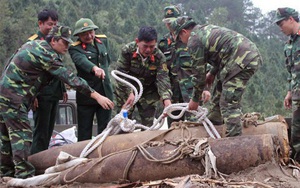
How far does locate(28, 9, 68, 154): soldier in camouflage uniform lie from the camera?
6.10 metres

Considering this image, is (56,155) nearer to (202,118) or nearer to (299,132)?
(202,118)

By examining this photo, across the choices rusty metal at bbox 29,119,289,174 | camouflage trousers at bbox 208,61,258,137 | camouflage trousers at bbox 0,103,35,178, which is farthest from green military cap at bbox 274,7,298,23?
camouflage trousers at bbox 0,103,35,178

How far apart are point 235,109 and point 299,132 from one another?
5.13ft

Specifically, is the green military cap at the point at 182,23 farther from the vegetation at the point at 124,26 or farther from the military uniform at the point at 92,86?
the vegetation at the point at 124,26

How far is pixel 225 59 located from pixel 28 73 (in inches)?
79.3

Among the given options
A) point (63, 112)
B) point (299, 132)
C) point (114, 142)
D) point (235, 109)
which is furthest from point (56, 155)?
point (63, 112)

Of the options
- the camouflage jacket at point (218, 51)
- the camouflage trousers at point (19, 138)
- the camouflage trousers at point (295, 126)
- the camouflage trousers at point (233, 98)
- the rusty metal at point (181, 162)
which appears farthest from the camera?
the camouflage trousers at point (295, 126)

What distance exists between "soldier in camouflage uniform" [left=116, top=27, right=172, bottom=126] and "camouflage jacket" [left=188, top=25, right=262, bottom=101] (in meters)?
1.16

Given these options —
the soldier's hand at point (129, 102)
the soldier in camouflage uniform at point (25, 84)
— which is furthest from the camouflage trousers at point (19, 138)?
the soldier's hand at point (129, 102)

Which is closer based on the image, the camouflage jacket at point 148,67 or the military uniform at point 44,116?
the military uniform at point 44,116

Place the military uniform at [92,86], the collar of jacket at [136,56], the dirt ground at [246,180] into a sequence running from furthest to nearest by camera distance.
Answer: the military uniform at [92,86] < the collar of jacket at [136,56] < the dirt ground at [246,180]

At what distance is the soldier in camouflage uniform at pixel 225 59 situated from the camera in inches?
183

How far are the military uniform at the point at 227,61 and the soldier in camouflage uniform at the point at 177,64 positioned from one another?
4.56ft

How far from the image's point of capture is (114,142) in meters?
4.92
